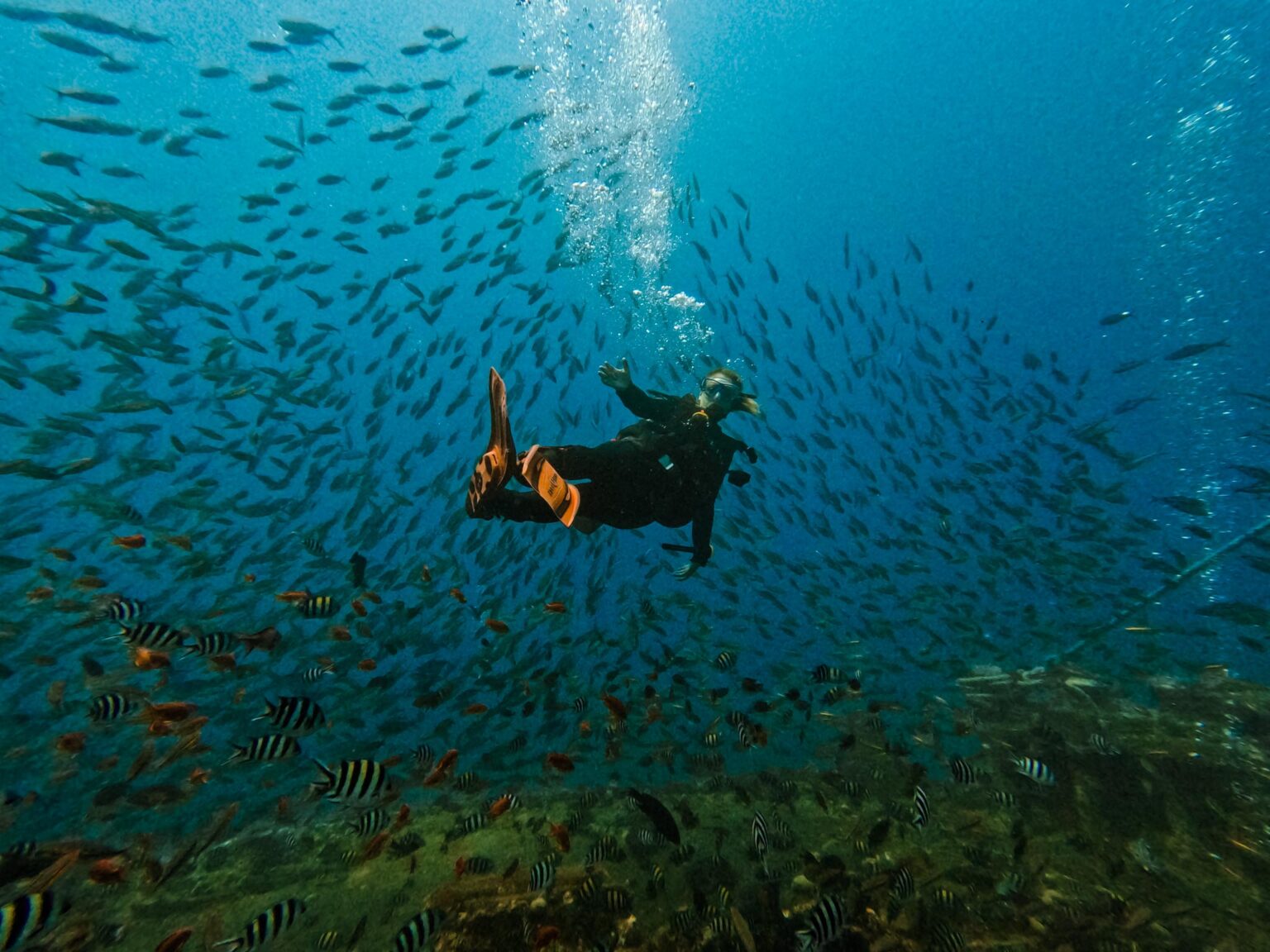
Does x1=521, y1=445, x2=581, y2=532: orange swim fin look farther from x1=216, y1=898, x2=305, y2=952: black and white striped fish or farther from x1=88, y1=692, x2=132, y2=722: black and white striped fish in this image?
x1=88, y1=692, x2=132, y2=722: black and white striped fish

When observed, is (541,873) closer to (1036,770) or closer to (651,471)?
(651,471)

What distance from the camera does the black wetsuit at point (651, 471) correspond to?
579cm

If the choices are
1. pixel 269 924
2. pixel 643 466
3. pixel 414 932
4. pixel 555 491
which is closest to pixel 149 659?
pixel 269 924

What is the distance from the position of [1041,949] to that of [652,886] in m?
4.01

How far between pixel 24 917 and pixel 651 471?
5.43m

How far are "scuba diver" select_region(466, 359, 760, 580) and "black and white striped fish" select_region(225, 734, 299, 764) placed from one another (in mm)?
2567

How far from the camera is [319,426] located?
44.8 ft

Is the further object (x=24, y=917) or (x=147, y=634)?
(x=147, y=634)

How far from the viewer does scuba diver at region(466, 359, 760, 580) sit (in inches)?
205

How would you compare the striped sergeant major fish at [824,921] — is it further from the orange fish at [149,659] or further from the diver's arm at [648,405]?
the orange fish at [149,659]

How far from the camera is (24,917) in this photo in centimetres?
346

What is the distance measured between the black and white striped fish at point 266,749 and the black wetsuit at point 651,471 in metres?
2.75

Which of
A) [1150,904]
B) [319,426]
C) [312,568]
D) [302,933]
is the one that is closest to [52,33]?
[319,426]

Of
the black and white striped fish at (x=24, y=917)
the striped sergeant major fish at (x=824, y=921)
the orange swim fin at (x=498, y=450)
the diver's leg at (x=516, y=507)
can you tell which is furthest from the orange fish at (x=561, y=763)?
the black and white striped fish at (x=24, y=917)
